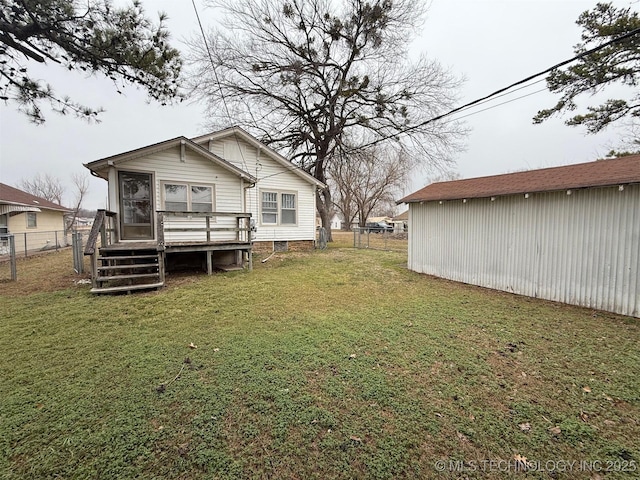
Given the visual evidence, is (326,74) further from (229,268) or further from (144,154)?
(229,268)

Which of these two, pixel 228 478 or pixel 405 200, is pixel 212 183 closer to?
pixel 405 200

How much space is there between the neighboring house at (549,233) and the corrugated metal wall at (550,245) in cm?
1

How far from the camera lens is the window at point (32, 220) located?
1588cm

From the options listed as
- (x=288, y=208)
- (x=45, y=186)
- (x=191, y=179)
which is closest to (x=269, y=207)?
(x=288, y=208)

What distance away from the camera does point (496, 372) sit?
3.03m

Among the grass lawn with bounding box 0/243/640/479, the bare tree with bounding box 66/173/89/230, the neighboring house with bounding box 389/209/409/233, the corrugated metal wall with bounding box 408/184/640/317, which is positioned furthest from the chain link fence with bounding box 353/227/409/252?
the bare tree with bounding box 66/173/89/230

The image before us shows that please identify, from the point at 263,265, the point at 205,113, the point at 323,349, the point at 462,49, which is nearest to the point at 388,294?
the point at 323,349

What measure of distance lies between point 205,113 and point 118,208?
9448 mm

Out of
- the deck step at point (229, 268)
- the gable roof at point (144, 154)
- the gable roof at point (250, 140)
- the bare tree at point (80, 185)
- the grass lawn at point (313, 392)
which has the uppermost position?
the bare tree at point (80, 185)

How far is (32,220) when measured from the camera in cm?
1628

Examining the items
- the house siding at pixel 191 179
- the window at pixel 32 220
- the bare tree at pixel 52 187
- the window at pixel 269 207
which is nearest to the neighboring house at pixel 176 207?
the house siding at pixel 191 179

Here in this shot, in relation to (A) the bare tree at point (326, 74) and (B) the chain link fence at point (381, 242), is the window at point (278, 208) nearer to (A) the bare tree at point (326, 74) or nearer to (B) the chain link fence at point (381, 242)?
(B) the chain link fence at point (381, 242)

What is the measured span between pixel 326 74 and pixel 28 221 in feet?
63.1

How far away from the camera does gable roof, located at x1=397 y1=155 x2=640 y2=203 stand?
201 inches
